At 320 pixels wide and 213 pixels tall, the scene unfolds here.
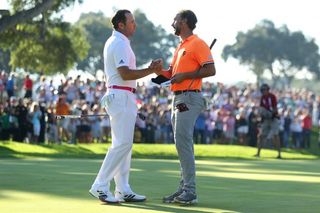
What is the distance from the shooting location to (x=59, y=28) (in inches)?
1831

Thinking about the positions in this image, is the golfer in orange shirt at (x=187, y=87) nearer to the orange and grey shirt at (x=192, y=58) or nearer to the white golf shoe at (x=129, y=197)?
the orange and grey shirt at (x=192, y=58)

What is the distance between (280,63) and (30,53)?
3631 inches

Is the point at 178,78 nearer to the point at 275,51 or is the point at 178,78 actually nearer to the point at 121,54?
the point at 121,54

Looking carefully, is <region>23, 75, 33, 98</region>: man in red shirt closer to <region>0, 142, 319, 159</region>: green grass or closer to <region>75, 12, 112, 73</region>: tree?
<region>0, 142, 319, 159</region>: green grass

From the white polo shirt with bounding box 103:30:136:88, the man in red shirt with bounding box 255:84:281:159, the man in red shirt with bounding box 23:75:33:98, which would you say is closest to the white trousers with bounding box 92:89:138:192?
the white polo shirt with bounding box 103:30:136:88

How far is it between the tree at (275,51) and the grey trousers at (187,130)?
124 metres

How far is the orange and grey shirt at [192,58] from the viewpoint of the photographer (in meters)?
10.5

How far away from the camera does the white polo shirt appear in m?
10.6

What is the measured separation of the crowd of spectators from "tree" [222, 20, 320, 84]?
90.4 m

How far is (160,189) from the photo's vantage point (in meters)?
12.4

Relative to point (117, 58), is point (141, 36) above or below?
above

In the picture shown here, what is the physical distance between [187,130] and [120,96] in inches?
35.4

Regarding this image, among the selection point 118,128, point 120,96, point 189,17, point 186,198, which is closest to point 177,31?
point 189,17

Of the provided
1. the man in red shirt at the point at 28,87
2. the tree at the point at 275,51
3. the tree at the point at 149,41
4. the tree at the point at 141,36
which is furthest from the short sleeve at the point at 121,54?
the tree at the point at 275,51
